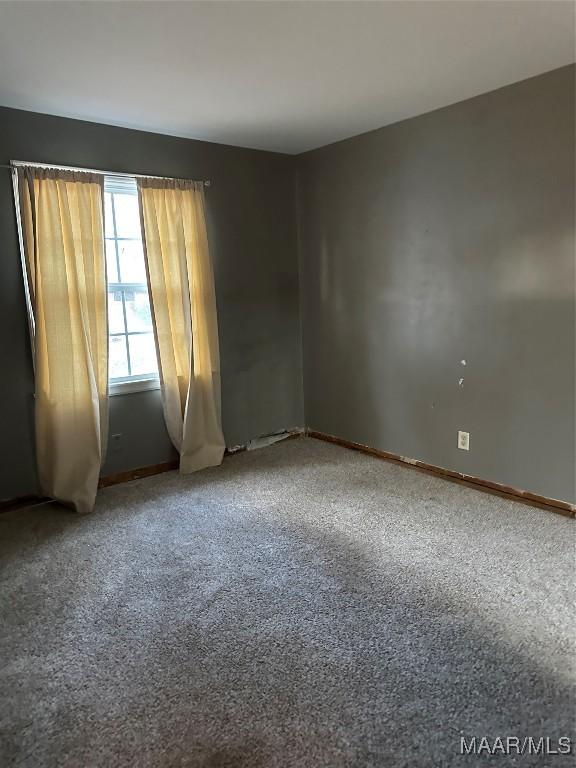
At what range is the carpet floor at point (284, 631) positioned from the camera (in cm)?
165

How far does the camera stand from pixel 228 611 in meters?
2.27

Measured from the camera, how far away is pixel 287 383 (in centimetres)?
465

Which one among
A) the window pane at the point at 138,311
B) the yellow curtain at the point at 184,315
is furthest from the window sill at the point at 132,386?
the window pane at the point at 138,311

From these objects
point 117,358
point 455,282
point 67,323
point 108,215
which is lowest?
point 117,358

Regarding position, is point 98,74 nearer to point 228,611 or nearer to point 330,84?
point 330,84

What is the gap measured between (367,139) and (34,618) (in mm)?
3498

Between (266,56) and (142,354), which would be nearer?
(266,56)

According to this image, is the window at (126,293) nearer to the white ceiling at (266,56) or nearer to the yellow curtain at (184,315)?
the yellow curtain at (184,315)

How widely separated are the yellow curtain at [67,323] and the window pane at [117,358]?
0.26 m

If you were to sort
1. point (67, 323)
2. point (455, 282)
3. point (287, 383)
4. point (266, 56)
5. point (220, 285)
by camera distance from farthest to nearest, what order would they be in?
point (287, 383)
point (220, 285)
point (455, 282)
point (67, 323)
point (266, 56)

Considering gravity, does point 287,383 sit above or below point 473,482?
above

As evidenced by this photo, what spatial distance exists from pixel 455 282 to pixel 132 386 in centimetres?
225

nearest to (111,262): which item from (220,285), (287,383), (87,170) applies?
(87,170)

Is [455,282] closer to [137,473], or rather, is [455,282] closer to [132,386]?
[132,386]
